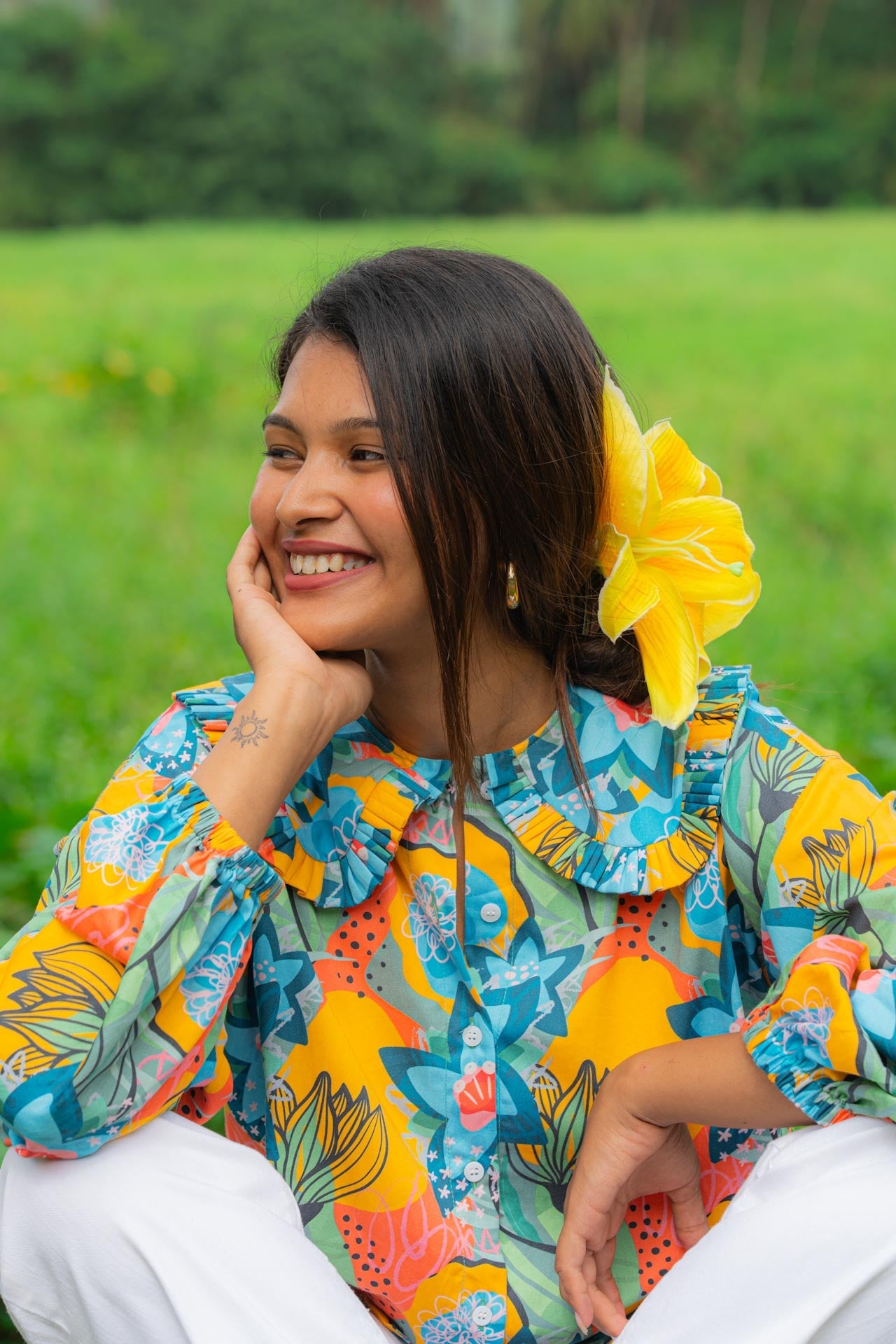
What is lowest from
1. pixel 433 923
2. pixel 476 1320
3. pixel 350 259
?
pixel 476 1320

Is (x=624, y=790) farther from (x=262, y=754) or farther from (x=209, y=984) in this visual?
(x=209, y=984)

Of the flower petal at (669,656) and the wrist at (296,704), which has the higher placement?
the flower petal at (669,656)

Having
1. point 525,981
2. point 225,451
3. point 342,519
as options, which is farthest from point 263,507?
point 225,451

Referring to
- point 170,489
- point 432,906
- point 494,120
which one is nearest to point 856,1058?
point 432,906

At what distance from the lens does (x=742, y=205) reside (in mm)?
30609

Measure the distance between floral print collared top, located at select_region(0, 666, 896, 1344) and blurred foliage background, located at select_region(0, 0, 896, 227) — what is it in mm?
25867

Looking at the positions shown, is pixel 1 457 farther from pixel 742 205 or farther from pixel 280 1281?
pixel 742 205

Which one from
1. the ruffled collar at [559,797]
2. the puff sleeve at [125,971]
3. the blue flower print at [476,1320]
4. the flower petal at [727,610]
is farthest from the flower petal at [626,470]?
the blue flower print at [476,1320]

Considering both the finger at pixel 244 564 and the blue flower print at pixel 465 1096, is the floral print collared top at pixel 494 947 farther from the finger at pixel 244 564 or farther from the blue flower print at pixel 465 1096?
the finger at pixel 244 564

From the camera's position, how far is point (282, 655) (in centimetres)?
189

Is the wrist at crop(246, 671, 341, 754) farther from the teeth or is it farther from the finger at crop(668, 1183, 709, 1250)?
the finger at crop(668, 1183, 709, 1250)

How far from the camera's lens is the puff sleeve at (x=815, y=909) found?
5.28ft

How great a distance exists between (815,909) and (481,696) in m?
0.53

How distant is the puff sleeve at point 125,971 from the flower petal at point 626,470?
68 cm
